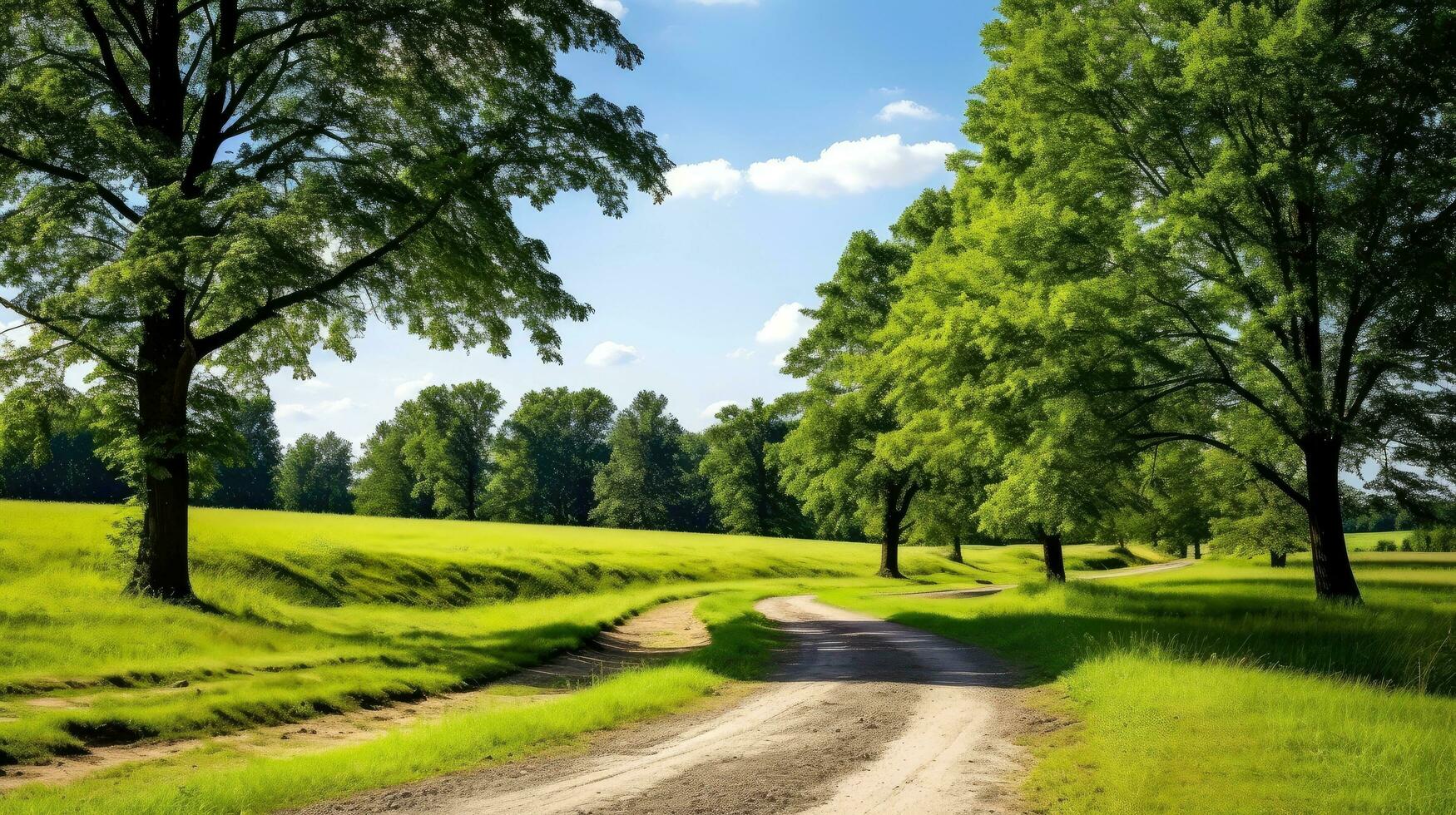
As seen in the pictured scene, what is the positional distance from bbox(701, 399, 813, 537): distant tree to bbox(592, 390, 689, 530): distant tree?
10.4 metres

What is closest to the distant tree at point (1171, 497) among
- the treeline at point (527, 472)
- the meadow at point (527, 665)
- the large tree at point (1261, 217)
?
the large tree at point (1261, 217)

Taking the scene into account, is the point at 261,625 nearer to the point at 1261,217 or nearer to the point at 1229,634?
the point at 1229,634

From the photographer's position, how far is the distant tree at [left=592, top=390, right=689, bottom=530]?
98.3 meters

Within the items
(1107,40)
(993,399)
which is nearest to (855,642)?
(993,399)

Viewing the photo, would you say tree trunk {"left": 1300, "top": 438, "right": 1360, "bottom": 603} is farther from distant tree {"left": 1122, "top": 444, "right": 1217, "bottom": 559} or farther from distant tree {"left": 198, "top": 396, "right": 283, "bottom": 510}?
distant tree {"left": 198, "top": 396, "right": 283, "bottom": 510}

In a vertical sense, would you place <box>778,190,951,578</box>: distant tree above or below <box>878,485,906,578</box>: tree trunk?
above

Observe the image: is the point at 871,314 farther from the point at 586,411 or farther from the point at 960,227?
the point at 586,411

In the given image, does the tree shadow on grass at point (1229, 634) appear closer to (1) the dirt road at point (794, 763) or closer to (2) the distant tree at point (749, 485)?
(1) the dirt road at point (794, 763)

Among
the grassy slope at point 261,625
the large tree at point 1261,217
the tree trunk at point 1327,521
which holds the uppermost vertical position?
the large tree at point 1261,217

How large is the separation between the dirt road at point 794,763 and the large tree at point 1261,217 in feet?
28.5

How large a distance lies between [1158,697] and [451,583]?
22.2 m

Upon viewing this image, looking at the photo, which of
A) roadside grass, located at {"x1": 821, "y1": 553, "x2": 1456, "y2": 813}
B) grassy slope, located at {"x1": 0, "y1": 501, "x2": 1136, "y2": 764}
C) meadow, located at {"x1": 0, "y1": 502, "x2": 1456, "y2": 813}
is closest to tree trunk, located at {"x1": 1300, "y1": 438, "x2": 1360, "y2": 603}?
roadside grass, located at {"x1": 821, "y1": 553, "x2": 1456, "y2": 813}

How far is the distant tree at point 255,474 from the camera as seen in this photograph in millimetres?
106438

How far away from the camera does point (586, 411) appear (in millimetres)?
123188
